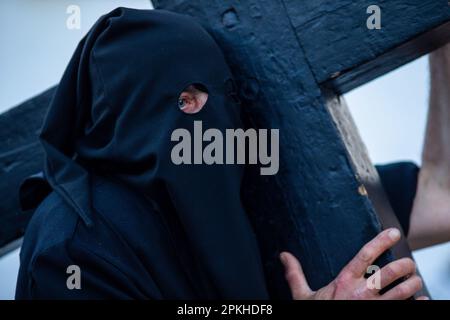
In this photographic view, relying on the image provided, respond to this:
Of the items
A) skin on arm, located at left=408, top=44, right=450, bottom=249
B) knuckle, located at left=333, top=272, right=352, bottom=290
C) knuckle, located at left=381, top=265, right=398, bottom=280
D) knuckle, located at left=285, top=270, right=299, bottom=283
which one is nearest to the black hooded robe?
knuckle, located at left=285, top=270, right=299, bottom=283

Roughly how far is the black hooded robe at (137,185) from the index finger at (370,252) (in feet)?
0.76

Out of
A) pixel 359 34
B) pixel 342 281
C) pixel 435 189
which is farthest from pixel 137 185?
pixel 435 189

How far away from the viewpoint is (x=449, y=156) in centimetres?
209

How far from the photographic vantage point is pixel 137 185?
1559 millimetres

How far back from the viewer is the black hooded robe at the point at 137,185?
4.70ft

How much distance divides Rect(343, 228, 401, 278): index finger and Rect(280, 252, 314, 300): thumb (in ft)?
0.42

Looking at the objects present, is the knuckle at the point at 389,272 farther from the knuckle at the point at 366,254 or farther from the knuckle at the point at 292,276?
the knuckle at the point at 292,276

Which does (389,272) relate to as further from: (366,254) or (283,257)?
(283,257)

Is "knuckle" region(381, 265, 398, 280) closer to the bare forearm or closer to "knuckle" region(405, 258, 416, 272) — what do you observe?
"knuckle" region(405, 258, 416, 272)

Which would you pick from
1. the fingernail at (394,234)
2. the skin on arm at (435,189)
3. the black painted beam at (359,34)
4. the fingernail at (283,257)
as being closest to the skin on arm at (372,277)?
the fingernail at (394,234)

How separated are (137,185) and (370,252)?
24.9 inches

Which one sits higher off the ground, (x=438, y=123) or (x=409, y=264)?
(x=438, y=123)

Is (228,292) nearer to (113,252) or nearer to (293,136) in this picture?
(113,252)
